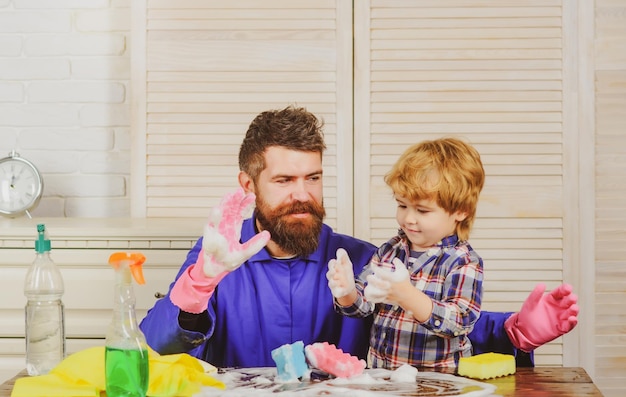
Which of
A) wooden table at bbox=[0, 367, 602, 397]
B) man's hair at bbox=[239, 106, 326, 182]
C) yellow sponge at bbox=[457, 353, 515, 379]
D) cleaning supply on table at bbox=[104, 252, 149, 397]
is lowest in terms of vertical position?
wooden table at bbox=[0, 367, 602, 397]

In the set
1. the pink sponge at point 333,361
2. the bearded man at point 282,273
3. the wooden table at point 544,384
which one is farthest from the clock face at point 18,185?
the pink sponge at point 333,361

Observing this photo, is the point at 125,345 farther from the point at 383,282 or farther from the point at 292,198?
the point at 292,198

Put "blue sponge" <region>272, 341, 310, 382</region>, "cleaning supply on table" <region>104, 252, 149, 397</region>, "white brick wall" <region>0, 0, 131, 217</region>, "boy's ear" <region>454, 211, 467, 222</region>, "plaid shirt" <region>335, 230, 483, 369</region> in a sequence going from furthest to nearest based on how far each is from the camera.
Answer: "white brick wall" <region>0, 0, 131, 217</region> → "boy's ear" <region>454, 211, 467, 222</region> → "plaid shirt" <region>335, 230, 483, 369</region> → "blue sponge" <region>272, 341, 310, 382</region> → "cleaning supply on table" <region>104, 252, 149, 397</region>

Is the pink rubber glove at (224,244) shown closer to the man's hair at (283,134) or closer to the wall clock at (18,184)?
the man's hair at (283,134)

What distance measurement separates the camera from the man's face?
6.86 ft

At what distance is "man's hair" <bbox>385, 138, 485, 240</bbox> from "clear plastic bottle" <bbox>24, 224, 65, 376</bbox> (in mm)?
724

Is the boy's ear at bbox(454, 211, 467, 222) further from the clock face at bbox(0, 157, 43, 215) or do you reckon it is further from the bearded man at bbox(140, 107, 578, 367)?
Result: the clock face at bbox(0, 157, 43, 215)

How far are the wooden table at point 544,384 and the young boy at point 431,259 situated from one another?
0.18 m

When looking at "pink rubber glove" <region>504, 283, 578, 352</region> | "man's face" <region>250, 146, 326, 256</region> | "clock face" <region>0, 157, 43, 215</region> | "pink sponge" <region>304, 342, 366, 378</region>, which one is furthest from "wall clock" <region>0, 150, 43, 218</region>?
"pink rubber glove" <region>504, 283, 578, 352</region>

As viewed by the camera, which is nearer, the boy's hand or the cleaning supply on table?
the cleaning supply on table

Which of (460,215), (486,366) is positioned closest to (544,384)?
(486,366)

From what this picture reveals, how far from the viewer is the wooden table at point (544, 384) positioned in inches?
61.5

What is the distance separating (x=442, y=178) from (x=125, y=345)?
792 millimetres

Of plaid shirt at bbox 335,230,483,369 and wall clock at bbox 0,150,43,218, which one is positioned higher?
wall clock at bbox 0,150,43,218
